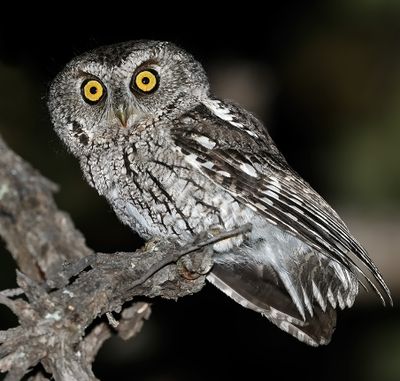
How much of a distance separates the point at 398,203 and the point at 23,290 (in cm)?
456

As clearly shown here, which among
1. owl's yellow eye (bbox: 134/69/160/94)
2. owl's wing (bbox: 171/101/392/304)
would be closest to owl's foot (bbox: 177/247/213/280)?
owl's wing (bbox: 171/101/392/304)

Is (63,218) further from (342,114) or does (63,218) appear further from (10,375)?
(342,114)

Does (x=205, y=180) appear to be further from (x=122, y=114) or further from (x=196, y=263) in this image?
(x=122, y=114)

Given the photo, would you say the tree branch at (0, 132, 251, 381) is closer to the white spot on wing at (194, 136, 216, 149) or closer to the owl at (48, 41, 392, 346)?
the owl at (48, 41, 392, 346)

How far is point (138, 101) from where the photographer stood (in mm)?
4797

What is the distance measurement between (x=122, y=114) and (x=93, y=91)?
35 centimetres

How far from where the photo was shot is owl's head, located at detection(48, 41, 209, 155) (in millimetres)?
4754

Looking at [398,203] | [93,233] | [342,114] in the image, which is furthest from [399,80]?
[93,233]

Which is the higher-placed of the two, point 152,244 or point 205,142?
point 205,142

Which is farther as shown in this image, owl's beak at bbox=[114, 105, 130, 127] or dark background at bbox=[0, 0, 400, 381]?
dark background at bbox=[0, 0, 400, 381]

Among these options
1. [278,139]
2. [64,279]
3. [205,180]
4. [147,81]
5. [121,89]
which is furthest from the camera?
[278,139]

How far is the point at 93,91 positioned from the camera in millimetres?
4910

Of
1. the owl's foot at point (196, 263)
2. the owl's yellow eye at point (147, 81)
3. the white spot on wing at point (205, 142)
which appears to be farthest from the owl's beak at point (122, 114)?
the owl's foot at point (196, 263)

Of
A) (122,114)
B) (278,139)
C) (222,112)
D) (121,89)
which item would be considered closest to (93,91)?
(121,89)
